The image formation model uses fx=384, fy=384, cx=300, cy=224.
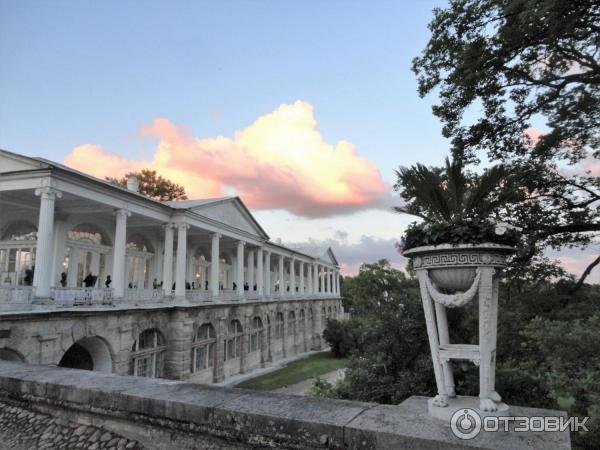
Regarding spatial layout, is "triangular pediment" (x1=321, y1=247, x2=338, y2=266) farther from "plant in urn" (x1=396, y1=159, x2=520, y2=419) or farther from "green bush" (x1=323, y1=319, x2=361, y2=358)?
"plant in urn" (x1=396, y1=159, x2=520, y2=419)

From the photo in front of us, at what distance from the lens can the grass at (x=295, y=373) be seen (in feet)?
76.6

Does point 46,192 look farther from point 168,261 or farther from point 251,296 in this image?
point 251,296

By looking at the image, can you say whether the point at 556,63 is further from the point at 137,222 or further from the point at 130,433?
the point at 137,222

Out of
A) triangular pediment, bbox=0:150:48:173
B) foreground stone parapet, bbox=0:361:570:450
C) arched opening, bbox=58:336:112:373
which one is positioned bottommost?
arched opening, bbox=58:336:112:373

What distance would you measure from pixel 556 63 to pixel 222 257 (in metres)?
30.5

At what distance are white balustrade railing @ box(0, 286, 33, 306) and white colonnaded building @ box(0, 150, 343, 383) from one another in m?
0.05

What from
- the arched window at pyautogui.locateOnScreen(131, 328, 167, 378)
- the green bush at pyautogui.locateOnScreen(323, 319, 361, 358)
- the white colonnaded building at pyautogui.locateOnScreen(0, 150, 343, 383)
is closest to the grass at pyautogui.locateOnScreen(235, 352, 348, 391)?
the green bush at pyautogui.locateOnScreen(323, 319, 361, 358)

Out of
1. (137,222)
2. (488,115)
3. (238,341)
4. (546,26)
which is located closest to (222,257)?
(238,341)

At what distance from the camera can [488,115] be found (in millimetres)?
9469

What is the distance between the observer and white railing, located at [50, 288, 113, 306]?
13438 millimetres

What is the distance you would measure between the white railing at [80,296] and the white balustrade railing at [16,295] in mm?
771

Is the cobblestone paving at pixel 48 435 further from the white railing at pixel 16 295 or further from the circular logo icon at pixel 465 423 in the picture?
the white railing at pixel 16 295

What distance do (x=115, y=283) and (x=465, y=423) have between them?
15.9m

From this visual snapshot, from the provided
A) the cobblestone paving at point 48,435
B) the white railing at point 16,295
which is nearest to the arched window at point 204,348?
the white railing at point 16,295
